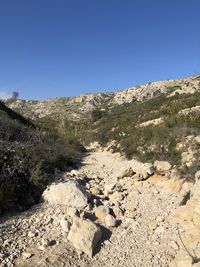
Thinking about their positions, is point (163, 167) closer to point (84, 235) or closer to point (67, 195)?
point (67, 195)

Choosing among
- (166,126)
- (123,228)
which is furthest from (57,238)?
(166,126)

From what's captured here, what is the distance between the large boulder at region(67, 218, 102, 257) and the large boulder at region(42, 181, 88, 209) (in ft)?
3.18

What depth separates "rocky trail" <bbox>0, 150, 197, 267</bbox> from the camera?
4.85 meters

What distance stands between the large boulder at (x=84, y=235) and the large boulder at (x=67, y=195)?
3.18 feet

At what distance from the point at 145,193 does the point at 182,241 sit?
7.78 ft

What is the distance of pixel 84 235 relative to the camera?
205 inches

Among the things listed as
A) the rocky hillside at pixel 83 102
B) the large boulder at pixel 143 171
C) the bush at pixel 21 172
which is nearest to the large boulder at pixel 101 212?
the bush at pixel 21 172

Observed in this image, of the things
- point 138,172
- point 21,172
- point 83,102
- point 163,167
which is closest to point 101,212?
point 21,172

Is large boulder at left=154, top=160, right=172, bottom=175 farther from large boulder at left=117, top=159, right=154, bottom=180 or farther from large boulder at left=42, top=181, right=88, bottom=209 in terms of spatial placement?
large boulder at left=42, top=181, right=88, bottom=209

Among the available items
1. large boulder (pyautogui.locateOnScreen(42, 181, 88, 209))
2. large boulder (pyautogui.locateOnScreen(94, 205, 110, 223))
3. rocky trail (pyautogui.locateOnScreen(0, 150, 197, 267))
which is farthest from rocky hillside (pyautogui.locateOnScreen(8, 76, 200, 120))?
large boulder (pyautogui.locateOnScreen(94, 205, 110, 223))

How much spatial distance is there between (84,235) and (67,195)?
143 cm

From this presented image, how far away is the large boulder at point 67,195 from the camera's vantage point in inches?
252

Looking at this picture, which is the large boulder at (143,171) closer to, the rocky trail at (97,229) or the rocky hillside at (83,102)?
the rocky trail at (97,229)

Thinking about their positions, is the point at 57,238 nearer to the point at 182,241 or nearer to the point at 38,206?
the point at 38,206
